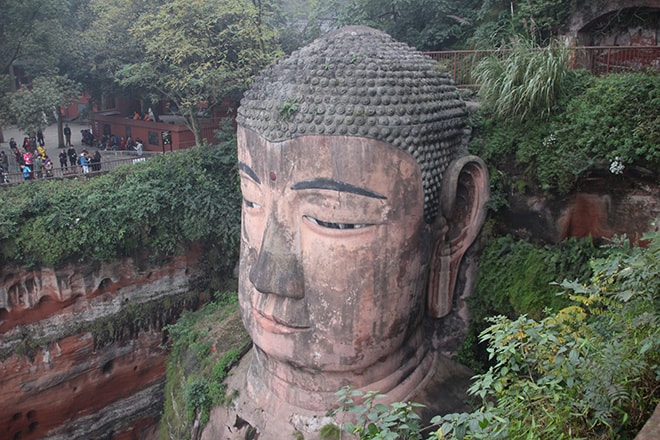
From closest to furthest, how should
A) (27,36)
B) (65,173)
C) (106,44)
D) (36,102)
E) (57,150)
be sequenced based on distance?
1. (65,173)
2. (36,102)
3. (27,36)
4. (106,44)
5. (57,150)

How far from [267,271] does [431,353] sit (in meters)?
2.55

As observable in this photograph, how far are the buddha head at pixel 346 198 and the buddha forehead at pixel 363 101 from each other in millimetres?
15

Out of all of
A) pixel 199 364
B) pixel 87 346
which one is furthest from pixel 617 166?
pixel 87 346

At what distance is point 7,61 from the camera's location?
16.0 meters

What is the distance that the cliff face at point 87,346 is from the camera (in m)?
11.6

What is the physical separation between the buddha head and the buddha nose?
11 millimetres

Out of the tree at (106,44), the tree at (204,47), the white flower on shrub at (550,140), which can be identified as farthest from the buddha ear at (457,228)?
the tree at (106,44)

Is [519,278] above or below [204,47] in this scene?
below

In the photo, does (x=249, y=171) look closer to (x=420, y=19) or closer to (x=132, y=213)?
(x=132, y=213)

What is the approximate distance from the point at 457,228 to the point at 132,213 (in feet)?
A: 27.1

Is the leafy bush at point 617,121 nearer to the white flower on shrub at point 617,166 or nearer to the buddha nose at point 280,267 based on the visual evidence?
the white flower on shrub at point 617,166

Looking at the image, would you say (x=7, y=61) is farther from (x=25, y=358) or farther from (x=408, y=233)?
(x=408, y=233)

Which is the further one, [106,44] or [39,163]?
[106,44]

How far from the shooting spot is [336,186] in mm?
5742
